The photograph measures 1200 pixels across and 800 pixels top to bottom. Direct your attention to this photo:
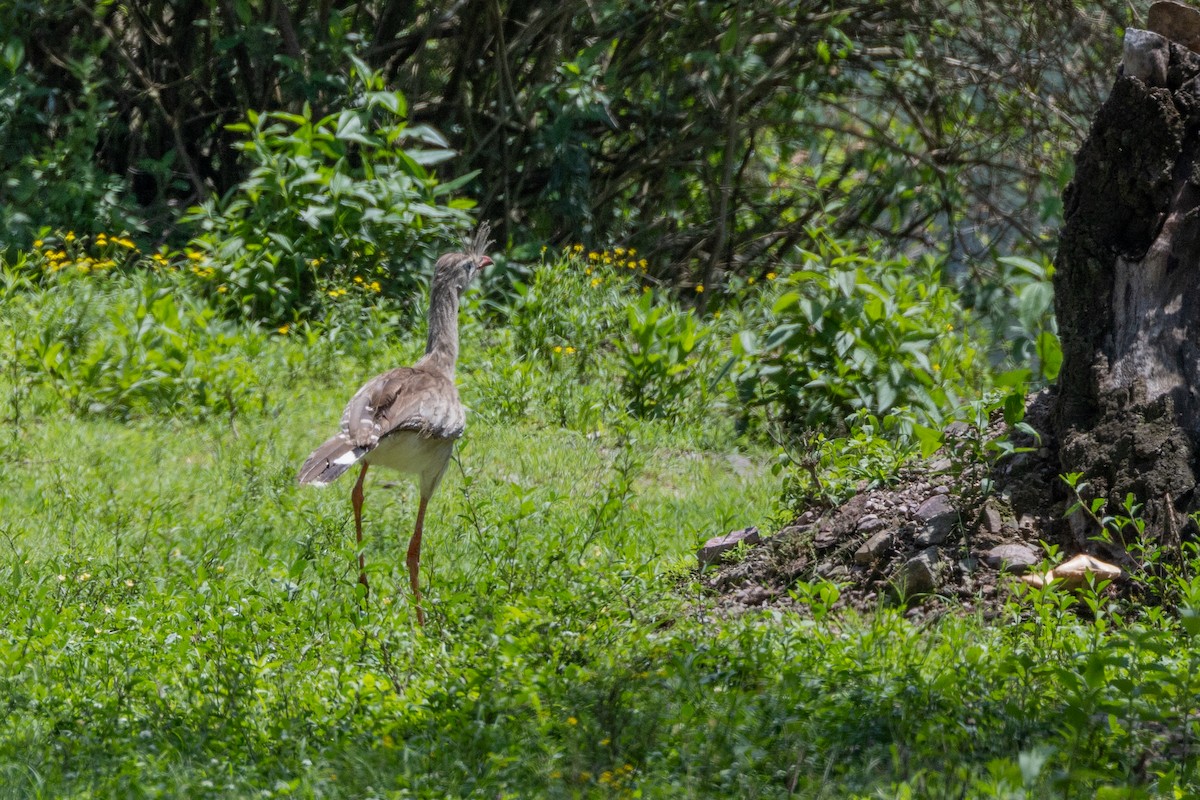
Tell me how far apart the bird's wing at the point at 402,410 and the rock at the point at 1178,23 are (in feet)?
11.8

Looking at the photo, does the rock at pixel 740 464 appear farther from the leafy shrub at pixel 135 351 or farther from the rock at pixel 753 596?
the leafy shrub at pixel 135 351

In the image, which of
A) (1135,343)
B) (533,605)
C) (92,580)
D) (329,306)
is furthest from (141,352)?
(1135,343)

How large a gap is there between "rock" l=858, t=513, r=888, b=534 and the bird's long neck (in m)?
2.30

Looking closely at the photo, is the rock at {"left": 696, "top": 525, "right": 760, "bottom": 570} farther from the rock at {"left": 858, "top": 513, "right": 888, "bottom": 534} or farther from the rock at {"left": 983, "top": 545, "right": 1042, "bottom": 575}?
the rock at {"left": 983, "top": 545, "right": 1042, "bottom": 575}

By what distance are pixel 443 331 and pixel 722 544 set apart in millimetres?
1981

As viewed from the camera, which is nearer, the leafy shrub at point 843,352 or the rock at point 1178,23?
the rock at point 1178,23

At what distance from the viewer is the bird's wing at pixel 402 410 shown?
616 cm

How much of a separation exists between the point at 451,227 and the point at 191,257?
2.06 m

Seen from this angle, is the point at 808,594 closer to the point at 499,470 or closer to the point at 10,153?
the point at 499,470

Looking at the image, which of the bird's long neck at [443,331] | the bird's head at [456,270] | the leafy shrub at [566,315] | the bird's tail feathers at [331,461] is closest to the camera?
the bird's tail feathers at [331,461]

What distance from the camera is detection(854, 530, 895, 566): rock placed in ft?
18.9

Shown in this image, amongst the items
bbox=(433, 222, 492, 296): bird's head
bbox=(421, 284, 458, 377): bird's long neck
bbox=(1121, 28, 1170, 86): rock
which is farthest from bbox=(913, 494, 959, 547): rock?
bbox=(433, 222, 492, 296): bird's head

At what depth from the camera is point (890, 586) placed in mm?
5629

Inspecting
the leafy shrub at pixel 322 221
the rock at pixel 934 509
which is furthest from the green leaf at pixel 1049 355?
→ the leafy shrub at pixel 322 221
